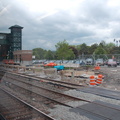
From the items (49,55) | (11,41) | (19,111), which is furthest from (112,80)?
(49,55)

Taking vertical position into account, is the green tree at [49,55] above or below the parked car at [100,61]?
above

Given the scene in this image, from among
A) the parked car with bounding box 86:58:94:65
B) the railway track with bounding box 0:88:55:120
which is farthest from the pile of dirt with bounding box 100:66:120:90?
the parked car with bounding box 86:58:94:65

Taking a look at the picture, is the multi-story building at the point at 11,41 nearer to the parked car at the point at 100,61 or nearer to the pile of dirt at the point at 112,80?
the pile of dirt at the point at 112,80

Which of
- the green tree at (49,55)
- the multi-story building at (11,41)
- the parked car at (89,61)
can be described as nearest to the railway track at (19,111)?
the multi-story building at (11,41)

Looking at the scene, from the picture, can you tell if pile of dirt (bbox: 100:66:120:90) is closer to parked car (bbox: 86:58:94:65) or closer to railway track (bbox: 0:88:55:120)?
railway track (bbox: 0:88:55:120)

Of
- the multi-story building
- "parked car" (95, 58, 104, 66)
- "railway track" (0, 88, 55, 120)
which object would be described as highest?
the multi-story building

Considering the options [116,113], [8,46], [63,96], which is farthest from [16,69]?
[116,113]

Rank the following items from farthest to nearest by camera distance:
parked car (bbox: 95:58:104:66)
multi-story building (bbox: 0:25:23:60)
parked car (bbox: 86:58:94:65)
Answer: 1. parked car (bbox: 95:58:104:66)
2. parked car (bbox: 86:58:94:65)
3. multi-story building (bbox: 0:25:23:60)

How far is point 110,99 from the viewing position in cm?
788

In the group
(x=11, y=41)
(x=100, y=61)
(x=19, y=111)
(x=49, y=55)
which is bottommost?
(x=19, y=111)

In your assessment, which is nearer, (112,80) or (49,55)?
(112,80)

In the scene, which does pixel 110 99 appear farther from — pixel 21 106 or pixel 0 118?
pixel 0 118

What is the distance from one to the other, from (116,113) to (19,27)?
292 inches

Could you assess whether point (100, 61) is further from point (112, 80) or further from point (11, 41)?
point (11, 41)
